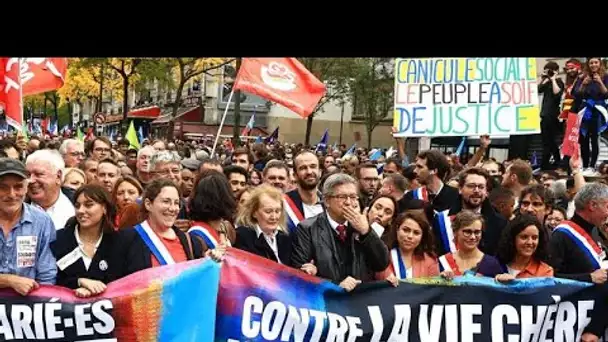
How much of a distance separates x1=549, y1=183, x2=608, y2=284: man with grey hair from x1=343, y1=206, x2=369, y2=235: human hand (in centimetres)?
125

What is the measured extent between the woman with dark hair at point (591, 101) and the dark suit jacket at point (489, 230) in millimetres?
4993

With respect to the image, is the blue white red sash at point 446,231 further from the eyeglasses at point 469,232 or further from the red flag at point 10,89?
the red flag at point 10,89

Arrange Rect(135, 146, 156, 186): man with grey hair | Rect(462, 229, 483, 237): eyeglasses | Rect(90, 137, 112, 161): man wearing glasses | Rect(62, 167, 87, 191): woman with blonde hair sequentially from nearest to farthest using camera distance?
Rect(462, 229, 483, 237): eyeglasses
Rect(62, 167, 87, 191): woman with blonde hair
Rect(135, 146, 156, 186): man with grey hair
Rect(90, 137, 112, 161): man wearing glasses

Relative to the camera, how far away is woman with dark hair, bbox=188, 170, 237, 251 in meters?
5.38

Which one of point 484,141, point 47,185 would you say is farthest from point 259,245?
point 484,141

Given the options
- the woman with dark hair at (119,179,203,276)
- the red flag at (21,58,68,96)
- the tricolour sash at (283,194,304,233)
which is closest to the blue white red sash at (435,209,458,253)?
the tricolour sash at (283,194,304,233)

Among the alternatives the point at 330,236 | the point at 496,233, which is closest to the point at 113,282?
the point at 330,236

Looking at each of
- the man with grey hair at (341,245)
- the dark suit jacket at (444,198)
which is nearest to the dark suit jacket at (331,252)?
the man with grey hair at (341,245)

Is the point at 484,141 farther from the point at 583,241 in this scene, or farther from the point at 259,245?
the point at 259,245

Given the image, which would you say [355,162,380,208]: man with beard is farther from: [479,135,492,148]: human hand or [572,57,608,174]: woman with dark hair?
[572,57,608,174]: woman with dark hair

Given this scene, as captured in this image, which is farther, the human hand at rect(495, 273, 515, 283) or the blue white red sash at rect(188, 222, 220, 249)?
the blue white red sash at rect(188, 222, 220, 249)

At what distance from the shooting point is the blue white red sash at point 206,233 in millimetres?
5277

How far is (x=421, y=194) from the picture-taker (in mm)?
7320
